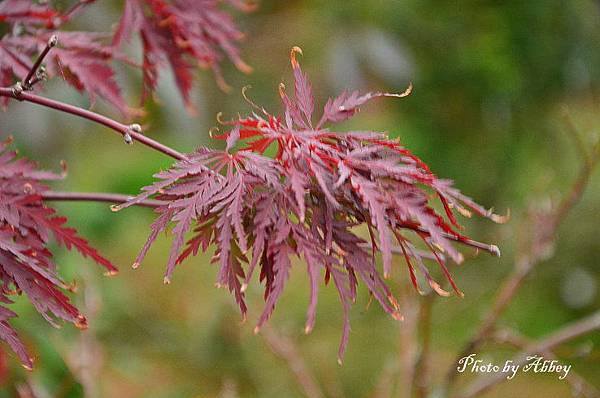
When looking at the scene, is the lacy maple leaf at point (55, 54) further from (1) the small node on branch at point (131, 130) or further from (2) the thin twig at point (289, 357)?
(2) the thin twig at point (289, 357)

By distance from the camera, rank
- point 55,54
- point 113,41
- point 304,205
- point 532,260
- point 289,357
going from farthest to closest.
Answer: point 289,357 < point 532,260 < point 113,41 < point 55,54 < point 304,205

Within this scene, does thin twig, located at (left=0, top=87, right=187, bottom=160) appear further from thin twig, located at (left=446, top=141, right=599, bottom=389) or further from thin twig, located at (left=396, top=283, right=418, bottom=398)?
thin twig, located at (left=396, top=283, right=418, bottom=398)

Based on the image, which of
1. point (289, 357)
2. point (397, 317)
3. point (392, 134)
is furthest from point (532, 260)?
point (392, 134)

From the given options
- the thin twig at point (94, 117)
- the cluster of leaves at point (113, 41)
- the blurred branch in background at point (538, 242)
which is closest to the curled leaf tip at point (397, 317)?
the thin twig at point (94, 117)

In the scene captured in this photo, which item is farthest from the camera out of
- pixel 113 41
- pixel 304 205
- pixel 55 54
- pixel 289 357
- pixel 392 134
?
pixel 392 134

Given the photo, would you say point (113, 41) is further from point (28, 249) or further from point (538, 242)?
point (538, 242)

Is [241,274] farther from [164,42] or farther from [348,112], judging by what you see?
[164,42]
